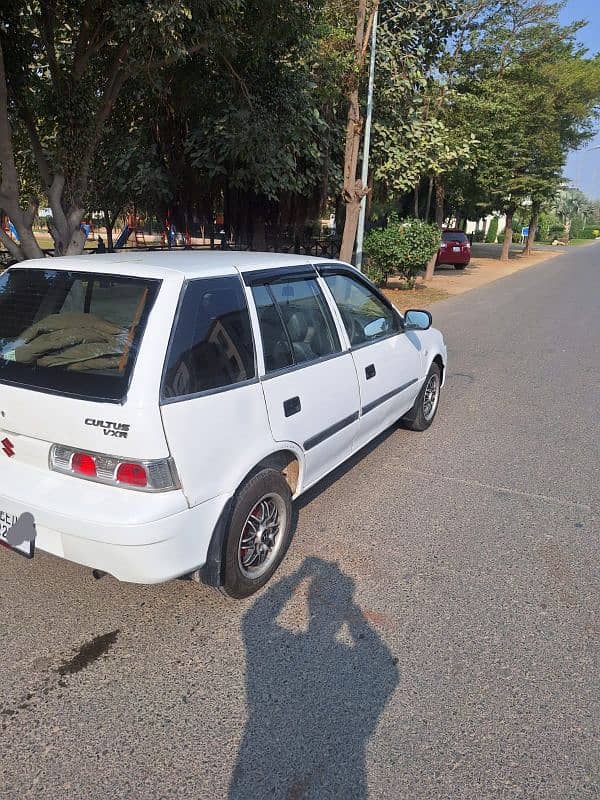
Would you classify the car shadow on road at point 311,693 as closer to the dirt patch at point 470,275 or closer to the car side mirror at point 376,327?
the car side mirror at point 376,327

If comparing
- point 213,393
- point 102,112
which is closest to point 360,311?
point 213,393

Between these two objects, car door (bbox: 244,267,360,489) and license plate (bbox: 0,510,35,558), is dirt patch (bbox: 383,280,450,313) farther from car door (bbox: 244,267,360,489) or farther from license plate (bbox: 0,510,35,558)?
license plate (bbox: 0,510,35,558)

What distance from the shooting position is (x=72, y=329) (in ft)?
9.12

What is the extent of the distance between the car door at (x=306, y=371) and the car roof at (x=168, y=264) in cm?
10

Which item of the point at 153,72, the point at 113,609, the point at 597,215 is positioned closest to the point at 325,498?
the point at 113,609

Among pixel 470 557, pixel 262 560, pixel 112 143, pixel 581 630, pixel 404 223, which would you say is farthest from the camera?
pixel 404 223

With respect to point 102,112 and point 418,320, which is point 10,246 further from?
point 418,320

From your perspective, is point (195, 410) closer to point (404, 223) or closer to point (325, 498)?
point (325, 498)

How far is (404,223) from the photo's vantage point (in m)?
15.0

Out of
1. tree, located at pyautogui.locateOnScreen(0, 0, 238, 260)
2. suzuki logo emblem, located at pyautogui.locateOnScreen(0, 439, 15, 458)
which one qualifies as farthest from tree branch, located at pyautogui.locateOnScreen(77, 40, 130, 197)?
suzuki logo emblem, located at pyautogui.locateOnScreen(0, 439, 15, 458)

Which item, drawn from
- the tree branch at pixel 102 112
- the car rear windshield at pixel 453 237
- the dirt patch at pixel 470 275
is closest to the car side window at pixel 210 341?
the tree branch at pixel 102 112

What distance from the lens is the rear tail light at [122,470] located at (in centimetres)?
233

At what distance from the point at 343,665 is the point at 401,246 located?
13162mm

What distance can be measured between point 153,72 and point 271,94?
9.95ft
